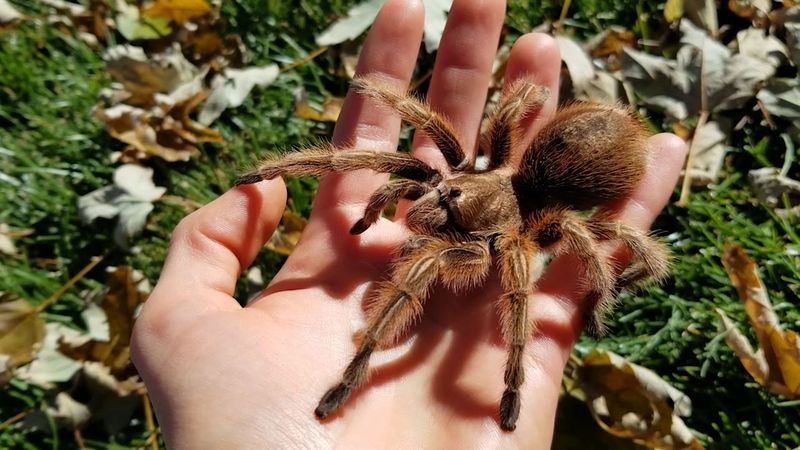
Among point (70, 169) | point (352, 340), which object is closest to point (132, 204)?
point (70, 169)

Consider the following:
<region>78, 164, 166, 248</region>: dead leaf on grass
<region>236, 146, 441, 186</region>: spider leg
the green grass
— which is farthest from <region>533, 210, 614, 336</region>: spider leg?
<region>78, 164, 166, 248</region>: dead leaf on grass

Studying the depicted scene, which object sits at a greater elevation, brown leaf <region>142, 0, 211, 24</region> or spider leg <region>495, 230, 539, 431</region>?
brown leaf <region>142, 0, 211, 24</region>

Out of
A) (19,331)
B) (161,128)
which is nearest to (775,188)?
(161,128)

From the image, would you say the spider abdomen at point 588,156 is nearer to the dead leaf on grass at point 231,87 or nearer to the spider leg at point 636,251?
the spider leg at point 636,251

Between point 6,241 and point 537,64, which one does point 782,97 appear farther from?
point 6,241

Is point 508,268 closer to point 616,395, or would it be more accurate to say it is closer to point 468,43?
point 616,395

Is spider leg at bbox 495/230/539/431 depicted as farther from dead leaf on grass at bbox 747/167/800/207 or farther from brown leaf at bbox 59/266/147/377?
brown leaf at bbox 59/266/147/377
